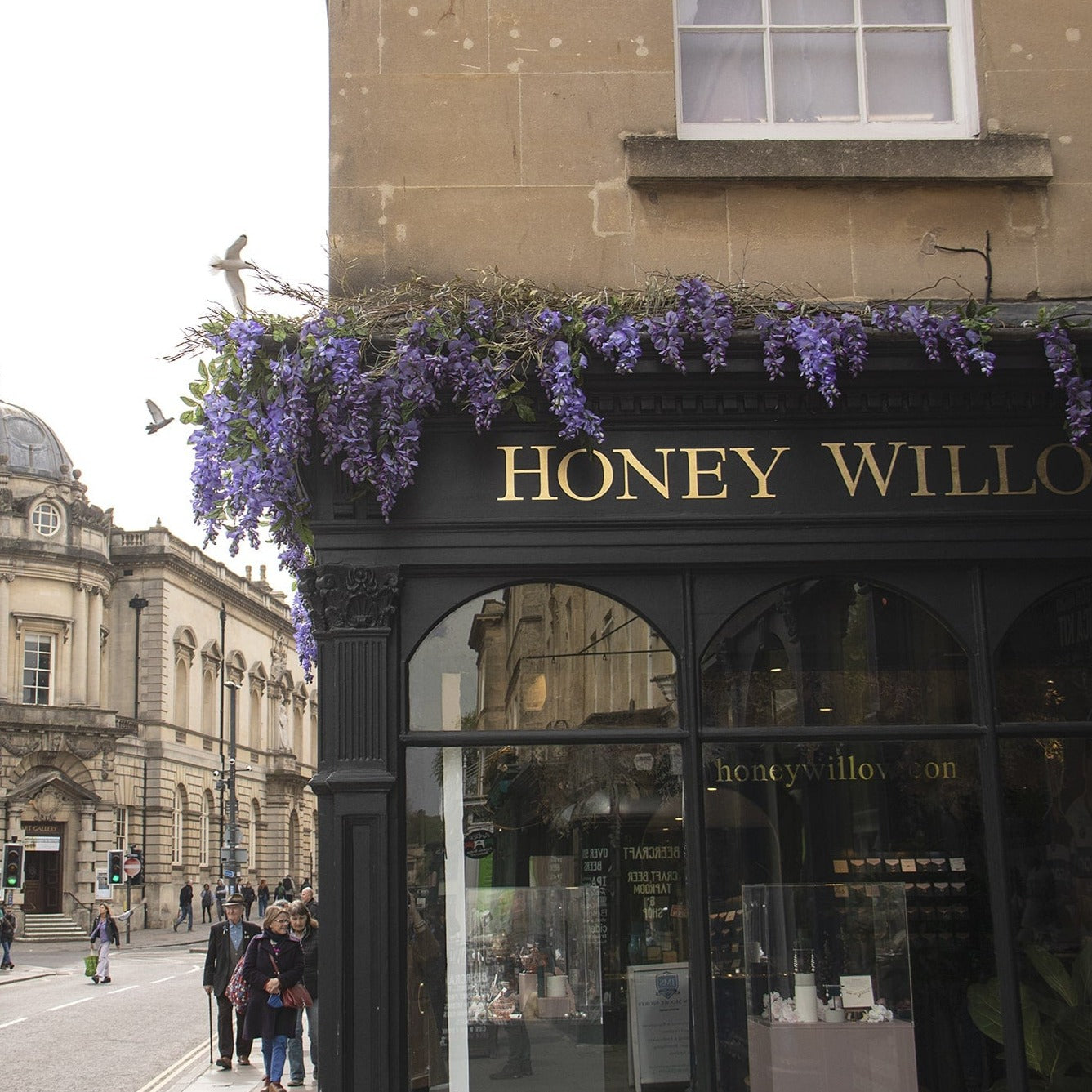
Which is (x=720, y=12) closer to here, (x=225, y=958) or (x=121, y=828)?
(x=225, y=958)

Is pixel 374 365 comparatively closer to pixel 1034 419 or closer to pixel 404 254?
pixel 404 254

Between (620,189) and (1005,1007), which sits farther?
(620,189)

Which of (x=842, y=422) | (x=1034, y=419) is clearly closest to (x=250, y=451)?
(x=842, y=422)

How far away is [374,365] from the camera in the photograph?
7293 millimetres

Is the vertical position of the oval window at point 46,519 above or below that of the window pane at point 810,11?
above

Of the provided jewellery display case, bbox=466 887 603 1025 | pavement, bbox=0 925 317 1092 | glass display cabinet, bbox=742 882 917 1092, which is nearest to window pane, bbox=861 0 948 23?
glass display cabinet, bbox=742 882 917 1092

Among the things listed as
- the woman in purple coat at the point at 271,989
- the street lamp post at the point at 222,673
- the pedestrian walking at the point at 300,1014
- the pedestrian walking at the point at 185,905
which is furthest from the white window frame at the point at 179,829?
the woman in purple coat at the point at 271,989

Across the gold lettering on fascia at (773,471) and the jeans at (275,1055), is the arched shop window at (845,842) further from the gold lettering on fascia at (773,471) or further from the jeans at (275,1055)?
the jeans at (275,1055)

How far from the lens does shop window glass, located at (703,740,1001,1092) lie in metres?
7.55

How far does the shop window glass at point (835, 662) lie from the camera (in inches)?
303

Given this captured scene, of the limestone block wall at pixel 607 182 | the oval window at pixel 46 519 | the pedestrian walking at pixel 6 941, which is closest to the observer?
the limestone block wall at pixel 607 182

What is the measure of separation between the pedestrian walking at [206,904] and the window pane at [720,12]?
5777 cm

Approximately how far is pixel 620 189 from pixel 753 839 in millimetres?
3542

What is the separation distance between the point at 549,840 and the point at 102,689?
59.1m
